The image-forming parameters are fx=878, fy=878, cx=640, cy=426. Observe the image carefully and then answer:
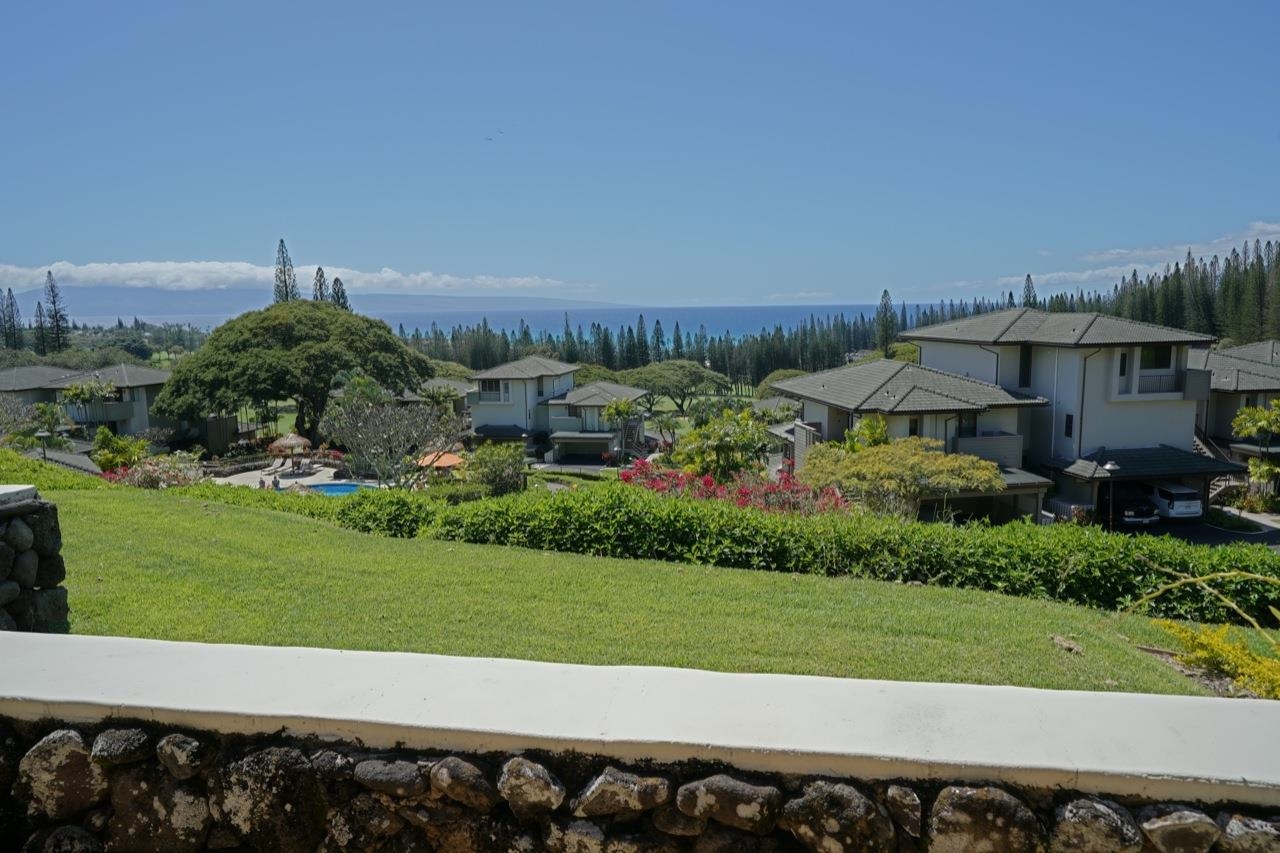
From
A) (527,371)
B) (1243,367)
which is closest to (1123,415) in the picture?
(1243,367)

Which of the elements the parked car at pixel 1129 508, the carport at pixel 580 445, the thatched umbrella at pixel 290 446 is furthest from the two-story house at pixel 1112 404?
the thatched umbrella at pixel 290 446

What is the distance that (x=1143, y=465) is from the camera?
24406mm

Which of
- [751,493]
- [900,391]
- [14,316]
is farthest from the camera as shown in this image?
[14,316]

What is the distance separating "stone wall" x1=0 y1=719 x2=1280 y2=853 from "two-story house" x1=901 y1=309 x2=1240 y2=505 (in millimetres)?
24388

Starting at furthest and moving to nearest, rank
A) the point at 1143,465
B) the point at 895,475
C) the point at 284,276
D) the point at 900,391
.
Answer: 1. the point at 284,276
2. the point at 1143,465
3. the point at 900,391
4. the point at 895,475

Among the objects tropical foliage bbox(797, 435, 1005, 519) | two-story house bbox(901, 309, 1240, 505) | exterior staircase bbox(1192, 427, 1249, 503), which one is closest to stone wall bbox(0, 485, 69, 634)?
tropical foliage bbox(797, 435, 1005, 519)

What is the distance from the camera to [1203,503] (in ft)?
→ 81.6

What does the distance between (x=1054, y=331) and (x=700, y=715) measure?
89.0ft

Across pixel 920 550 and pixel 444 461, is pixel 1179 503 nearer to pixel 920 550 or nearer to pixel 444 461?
pixel 920 550

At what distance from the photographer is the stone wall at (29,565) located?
4250 mm

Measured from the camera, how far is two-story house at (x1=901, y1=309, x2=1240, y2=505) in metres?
24.5

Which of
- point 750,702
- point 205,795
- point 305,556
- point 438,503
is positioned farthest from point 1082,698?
point 438,503

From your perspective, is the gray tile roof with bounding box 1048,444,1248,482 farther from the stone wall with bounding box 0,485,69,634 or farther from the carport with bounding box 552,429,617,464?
the stone wall with bounding box 0,485,69,634

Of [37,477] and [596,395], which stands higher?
[37,477]
